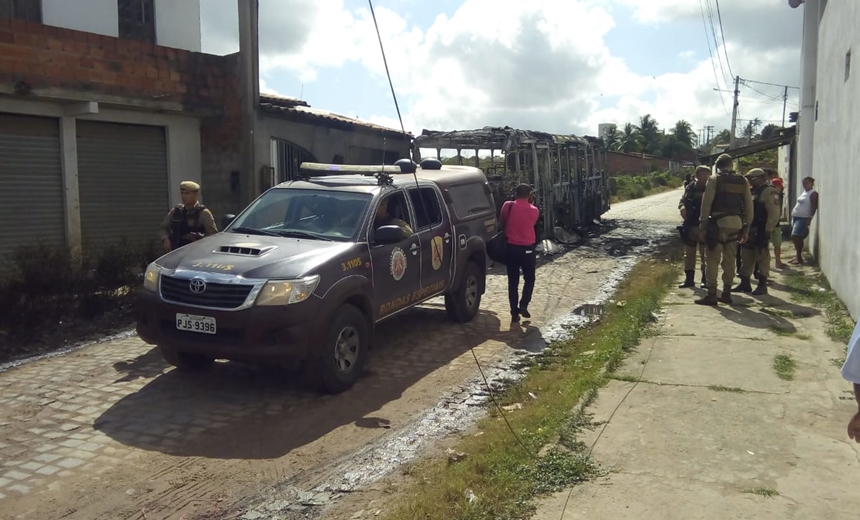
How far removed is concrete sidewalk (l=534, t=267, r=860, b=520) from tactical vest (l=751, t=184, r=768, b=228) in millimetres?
2587

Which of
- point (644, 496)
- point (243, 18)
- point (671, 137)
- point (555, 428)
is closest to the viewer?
point (644, 496)

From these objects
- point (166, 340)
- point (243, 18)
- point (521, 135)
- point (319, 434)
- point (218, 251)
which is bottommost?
point (319, 434)

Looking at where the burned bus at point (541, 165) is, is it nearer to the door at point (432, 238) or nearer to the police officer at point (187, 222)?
the door at point (432, 238)

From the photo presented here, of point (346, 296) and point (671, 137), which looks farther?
point (671, 137)

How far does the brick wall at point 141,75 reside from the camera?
10.4 m

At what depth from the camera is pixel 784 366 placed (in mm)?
6547

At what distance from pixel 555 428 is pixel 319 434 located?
1664 millimetres

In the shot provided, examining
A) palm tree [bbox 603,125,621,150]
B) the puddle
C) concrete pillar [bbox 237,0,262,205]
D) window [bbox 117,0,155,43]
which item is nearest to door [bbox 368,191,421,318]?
the puddle

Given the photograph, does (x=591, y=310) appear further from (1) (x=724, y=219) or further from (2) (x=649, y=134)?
(2) (x=649, y=134)

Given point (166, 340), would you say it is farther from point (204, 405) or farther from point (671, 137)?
point (671, 137)

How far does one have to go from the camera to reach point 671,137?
82.5 m

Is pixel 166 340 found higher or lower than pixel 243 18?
lower

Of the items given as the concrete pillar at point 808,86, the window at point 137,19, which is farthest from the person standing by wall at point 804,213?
the window at point 137,19

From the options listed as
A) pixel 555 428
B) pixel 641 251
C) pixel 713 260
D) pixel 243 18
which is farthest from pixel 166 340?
pixel 641 251
